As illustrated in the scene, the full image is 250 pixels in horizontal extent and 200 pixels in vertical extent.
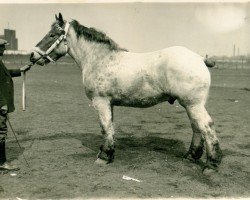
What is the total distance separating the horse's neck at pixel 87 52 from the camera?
6.73m

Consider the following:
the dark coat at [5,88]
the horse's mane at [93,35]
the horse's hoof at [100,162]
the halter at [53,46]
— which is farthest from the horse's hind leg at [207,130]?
the dark coat at [5,88]

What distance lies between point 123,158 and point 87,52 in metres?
2.23

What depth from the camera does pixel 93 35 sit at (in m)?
6.81

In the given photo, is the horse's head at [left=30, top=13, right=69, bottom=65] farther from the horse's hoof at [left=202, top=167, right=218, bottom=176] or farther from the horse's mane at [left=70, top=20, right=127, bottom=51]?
the horse's hoof at [left=202, top=167, right=218, bottom=176]

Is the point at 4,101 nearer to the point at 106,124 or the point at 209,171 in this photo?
the point at 106,124

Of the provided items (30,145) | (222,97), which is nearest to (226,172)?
(30,145)

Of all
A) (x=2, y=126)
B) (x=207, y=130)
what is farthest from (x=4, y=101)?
(x=207, y=130)

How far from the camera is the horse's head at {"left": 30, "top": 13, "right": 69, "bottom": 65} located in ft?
22.1

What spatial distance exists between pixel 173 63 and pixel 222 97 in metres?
12.0

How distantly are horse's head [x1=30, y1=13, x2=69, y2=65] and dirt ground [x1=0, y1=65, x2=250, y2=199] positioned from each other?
6.61 ft

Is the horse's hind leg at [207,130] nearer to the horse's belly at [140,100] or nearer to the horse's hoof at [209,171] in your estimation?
the horse's hoof at [209,171]

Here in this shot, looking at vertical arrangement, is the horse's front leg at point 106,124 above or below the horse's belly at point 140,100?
below

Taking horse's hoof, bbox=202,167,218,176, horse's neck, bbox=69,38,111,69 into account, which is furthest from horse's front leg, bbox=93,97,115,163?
horse's hoof, bbox=202,167,218,176

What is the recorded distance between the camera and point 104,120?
6.53 meters
